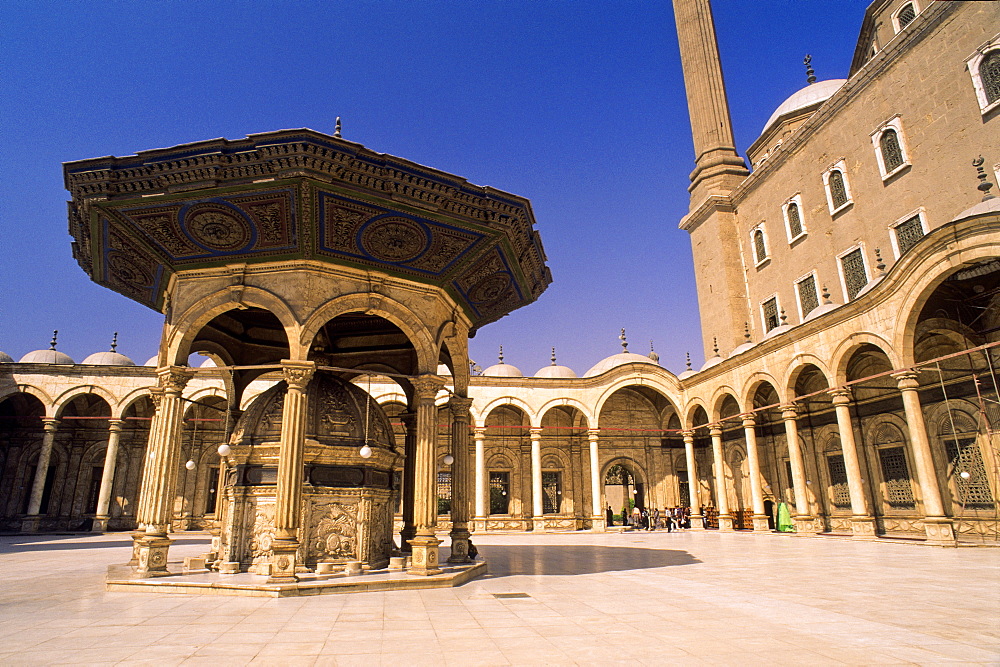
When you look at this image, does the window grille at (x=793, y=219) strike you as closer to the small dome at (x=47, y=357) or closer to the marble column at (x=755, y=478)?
the marble column at (x=755, y=478)

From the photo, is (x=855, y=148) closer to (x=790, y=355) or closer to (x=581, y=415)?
(x=790, y=355)

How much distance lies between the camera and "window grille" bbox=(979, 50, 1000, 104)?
49.3ft

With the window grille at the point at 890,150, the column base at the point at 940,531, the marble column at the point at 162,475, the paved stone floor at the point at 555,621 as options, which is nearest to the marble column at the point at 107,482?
the paved stone floor at the point at 555,621

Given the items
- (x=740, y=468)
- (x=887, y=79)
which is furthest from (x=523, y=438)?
(x=887, y=79)

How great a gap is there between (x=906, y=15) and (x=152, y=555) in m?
26.9

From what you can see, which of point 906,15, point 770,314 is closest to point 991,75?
point 906,15

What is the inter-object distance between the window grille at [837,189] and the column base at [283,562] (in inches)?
829

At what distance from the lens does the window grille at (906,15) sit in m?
20.0

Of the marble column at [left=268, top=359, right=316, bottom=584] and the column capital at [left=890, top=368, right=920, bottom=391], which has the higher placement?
the column capital at [left=890, top=368, right=920, bottom=391]

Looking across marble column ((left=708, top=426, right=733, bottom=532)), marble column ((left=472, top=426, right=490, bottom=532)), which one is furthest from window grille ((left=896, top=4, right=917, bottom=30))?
marble column ((left=472, top=426, right=490, bottom=532))

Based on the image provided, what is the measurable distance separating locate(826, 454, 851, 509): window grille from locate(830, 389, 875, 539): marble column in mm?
3452

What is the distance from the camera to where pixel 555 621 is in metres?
5.27

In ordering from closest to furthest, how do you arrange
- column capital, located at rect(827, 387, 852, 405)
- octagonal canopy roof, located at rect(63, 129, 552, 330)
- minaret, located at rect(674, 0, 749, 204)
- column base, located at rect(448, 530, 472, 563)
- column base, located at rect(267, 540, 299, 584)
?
column base, located at rect(267, 540, 299, 584)
octagonal canopy roof, located at rect(63, 129, 552, 330)
column base, located at rect(448, 530, 472, 563)
column capital, located at rect(827, 387, 852, 405)
minaret, located at rect(674, 0, 749, 204)

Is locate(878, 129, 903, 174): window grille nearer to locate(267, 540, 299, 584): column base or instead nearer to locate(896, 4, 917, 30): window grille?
locate(896, 4, 917, 30): window grille
